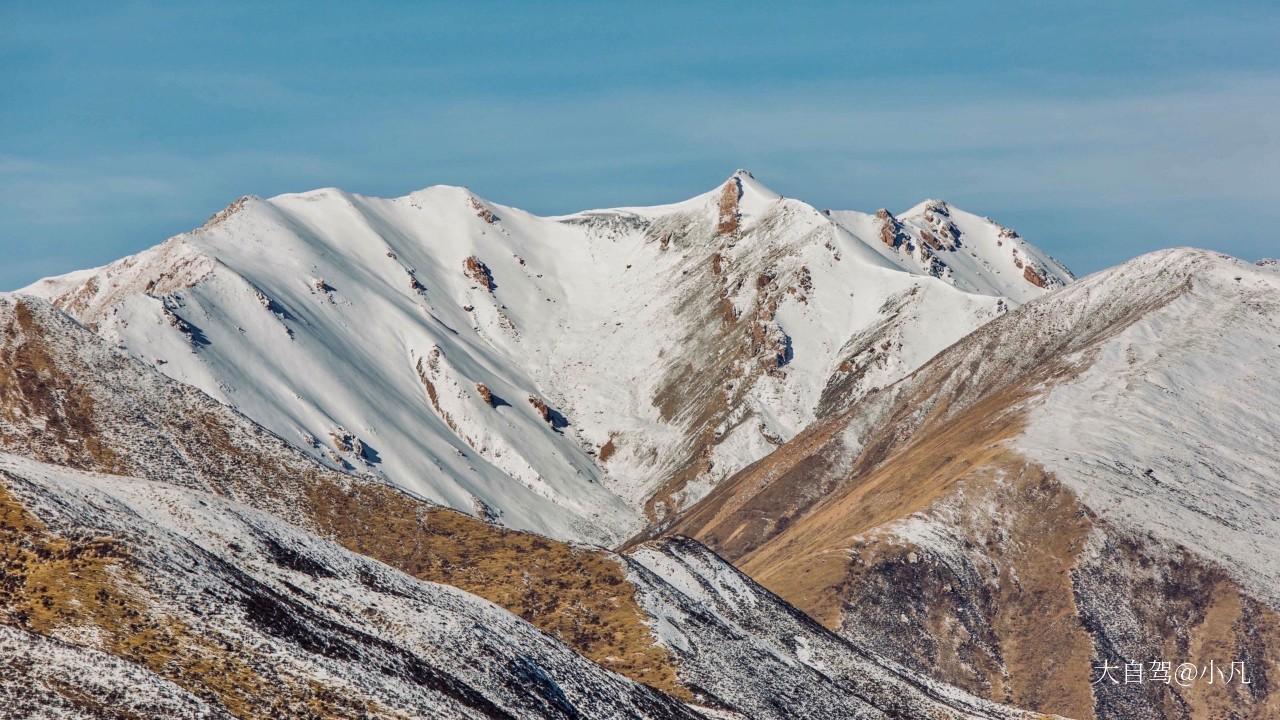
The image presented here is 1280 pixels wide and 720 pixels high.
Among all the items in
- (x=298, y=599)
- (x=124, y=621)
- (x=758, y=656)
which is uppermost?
(x=758, y=656)

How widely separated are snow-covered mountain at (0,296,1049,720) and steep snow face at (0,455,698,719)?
0.11 m

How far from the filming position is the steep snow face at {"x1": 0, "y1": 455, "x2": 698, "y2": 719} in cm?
4575

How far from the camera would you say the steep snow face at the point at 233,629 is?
45.8 meters

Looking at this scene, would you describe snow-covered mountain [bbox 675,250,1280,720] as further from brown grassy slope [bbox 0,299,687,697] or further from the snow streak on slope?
brown grassy slope [bbox 0,299,687,697]

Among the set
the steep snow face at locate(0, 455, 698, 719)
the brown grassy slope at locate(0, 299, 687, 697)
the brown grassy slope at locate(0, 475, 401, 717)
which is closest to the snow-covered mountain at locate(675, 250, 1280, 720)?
the brown grassy slope at locate(0, 299, 687, 697)

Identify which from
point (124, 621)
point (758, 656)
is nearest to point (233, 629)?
point (124, 621)

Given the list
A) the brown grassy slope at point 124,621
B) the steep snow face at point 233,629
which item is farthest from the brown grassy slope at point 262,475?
the brown grassy slope at point 124,621

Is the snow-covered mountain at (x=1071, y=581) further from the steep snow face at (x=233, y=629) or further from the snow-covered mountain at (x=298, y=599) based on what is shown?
the steep snow face at (x=233, y=629)

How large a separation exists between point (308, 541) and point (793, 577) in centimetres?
11412

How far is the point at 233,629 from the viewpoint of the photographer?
52469 mm

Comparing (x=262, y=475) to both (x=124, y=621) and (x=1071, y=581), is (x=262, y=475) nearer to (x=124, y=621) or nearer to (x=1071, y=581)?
(x=124, y=621)

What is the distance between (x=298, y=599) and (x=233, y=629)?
371 inches

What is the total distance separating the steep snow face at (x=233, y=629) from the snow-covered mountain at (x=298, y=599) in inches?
4.2

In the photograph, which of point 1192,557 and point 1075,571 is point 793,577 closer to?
point 1075,571
